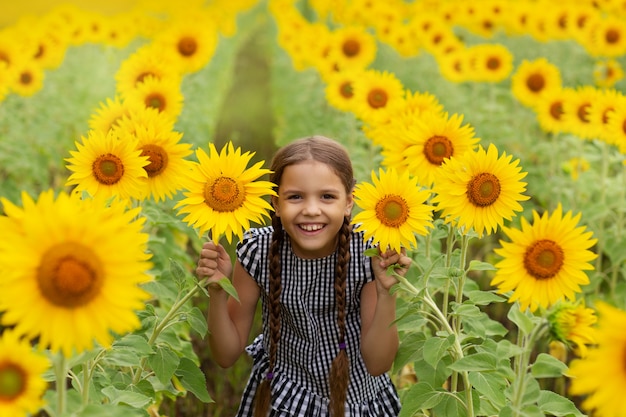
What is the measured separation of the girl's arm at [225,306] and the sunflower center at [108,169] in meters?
0.38

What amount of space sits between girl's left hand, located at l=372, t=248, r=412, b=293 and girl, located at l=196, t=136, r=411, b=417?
9 centimetres

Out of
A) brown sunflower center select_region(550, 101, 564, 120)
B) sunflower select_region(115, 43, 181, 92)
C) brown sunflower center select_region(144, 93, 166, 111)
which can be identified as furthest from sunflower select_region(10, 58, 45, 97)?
brown sunflower center select_region(550, 101, 564, 120)

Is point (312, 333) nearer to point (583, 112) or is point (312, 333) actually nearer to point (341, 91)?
point (583, 112)

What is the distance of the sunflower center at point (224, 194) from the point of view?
241 cm

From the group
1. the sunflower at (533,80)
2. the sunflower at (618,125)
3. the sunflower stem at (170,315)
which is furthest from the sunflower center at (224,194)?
the sunflower at (533,80)

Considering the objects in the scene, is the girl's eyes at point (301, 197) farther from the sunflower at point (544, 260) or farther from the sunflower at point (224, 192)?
the sunflower at point (544, 260)

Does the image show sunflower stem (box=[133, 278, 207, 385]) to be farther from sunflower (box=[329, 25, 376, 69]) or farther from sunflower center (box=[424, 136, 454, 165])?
sunflower (box=[329, 25, 376, 69])

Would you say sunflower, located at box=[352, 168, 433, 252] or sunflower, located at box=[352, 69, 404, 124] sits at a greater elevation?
sunflower, located at box=[352, 69, 404, 124]

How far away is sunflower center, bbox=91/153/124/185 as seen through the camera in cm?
263

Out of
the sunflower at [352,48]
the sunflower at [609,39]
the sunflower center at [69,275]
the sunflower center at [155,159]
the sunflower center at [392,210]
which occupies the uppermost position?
the sunflower at [609,39]

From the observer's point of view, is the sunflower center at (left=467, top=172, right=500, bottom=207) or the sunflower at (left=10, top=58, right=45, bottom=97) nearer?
the sunflower center at (left=467, top=172, right=500, bottom=207)

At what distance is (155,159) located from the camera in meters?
2.82

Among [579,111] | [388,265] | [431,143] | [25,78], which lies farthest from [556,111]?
[25,78]

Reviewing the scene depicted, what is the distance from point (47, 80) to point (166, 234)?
524cm
